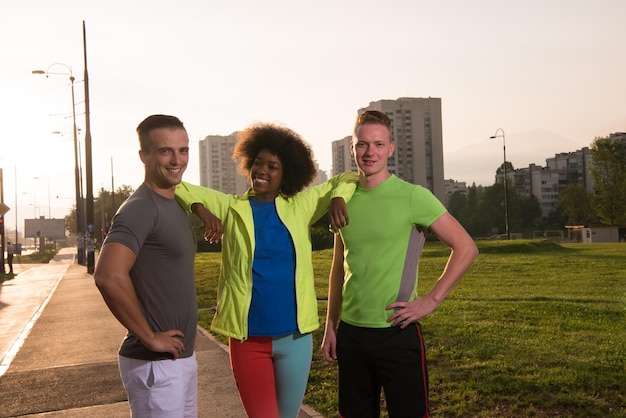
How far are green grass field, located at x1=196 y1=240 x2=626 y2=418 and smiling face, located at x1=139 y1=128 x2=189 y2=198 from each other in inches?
129

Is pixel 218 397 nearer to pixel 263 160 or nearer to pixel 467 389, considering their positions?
pixel 467 389

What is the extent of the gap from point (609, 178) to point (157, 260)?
67332 mm

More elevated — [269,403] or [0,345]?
[269,403]

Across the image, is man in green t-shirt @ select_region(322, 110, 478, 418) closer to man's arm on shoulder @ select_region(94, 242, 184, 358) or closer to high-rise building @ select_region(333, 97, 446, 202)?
man's arm on shoulder @ select_region(94, 242, 184, 358)

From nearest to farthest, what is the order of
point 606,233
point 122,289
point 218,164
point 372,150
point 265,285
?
point 122,289 → point 265,285 → point 372,150 → point 606,233 → point 218,164

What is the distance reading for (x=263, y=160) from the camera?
3559 mm

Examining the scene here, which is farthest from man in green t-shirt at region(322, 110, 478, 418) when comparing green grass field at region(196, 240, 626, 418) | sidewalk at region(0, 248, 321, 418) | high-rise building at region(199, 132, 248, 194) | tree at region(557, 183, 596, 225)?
high-rise building at region(199, 132, 248, 194)

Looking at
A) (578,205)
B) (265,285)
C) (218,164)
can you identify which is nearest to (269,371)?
(265,285)

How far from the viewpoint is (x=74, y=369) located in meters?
8.17

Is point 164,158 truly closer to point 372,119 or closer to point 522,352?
point 372,119

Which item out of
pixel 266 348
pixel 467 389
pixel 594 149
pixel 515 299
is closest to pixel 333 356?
pixel 266 348

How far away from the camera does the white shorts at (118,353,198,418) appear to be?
296cm

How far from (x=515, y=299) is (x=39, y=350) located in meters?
8.77

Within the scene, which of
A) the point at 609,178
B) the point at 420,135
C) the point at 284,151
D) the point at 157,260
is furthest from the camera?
the point at 420,135
